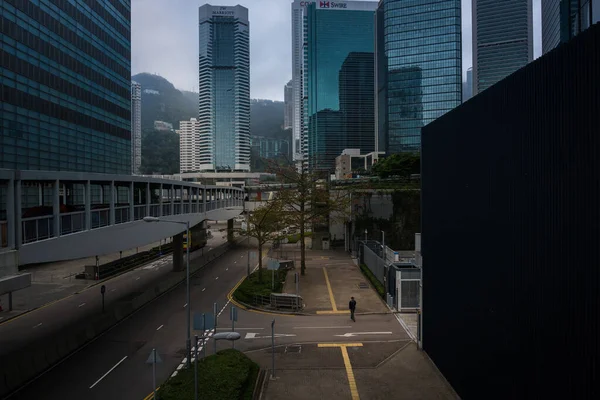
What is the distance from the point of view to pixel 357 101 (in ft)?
641

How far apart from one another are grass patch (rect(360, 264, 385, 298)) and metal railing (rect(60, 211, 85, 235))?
18109 mm

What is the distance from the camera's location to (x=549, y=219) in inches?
304

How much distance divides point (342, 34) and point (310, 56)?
60.8ft

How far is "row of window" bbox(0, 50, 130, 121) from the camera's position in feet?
136

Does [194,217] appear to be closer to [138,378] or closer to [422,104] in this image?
[138,378]

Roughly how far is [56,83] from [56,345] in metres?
43.4

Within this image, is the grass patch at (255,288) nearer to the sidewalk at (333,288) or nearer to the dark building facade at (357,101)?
the sidewalk at (333,288)

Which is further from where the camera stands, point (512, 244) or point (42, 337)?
point (42, 337)

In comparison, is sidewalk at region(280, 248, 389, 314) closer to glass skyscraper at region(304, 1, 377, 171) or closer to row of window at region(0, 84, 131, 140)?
row of window at region(0, 84, 131, 140)

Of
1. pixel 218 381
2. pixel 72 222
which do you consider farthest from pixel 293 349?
pixel 72 222

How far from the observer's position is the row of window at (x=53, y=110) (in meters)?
41.5

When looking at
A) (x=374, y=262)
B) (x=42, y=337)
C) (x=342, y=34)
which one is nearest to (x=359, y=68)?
(x=342, y=34)

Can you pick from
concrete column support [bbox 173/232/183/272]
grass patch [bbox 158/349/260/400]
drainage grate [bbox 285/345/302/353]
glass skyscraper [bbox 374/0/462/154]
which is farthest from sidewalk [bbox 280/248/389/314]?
glass skyscraper [bbox 374/0/462/154]

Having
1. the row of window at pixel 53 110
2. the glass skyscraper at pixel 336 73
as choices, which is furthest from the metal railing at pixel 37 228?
the glass skyscraper at pixel 336 73
